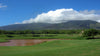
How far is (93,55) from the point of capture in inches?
677

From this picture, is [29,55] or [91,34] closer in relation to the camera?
[29,55]

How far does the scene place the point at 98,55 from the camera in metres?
17.2

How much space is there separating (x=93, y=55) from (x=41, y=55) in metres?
6.58

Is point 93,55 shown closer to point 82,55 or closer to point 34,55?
point 82,55

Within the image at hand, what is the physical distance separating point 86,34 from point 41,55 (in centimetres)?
6644

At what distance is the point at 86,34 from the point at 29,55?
219 feet

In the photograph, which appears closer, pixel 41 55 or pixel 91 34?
pixel 41 55

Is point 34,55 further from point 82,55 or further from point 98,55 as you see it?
point 98,55

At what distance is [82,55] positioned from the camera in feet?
57.3

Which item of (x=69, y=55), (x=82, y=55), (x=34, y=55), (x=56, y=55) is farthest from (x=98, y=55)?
(x=34, y=55)

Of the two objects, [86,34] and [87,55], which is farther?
[86,34]

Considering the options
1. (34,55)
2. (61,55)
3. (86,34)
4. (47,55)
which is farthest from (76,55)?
(86,34)

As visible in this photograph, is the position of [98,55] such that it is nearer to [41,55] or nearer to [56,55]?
[56,55]

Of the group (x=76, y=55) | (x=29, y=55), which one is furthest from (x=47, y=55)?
(x=76, y=55)
